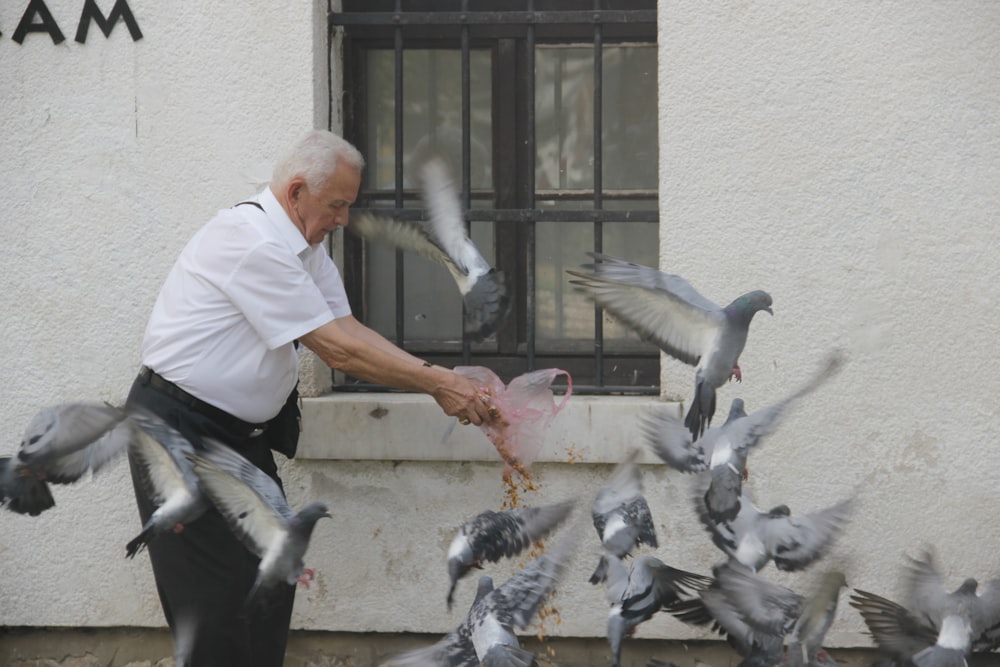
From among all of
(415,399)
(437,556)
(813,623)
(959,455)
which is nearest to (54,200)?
(415,399)

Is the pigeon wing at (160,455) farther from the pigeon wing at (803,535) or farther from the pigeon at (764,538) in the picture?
the pigeon wing at (803,535)

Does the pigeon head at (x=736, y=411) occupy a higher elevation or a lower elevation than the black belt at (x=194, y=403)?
lower

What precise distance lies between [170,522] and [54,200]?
4.74 ft

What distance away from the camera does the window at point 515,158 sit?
178 inches

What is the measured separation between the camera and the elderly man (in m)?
3.39

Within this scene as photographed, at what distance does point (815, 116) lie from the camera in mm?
4168

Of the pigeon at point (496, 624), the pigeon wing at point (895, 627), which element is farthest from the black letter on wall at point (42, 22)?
→ the pigeon wing at point (895, 627)

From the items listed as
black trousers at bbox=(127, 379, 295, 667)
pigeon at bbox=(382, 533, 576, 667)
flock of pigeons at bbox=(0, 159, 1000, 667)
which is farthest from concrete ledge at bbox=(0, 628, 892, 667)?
black trousers at bbox=(127, 379, 295, 667)

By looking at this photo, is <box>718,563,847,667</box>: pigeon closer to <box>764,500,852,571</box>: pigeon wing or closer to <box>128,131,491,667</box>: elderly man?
<box>764,500,852,571</box>: pigeon wing

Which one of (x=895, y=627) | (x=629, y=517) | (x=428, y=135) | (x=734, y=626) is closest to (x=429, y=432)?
(x=629, y=517)

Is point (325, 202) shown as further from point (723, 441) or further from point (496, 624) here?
point (723, 441)

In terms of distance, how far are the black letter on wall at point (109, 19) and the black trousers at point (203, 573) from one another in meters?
1.36

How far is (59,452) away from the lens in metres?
3.70

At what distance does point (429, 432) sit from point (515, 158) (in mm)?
1029
